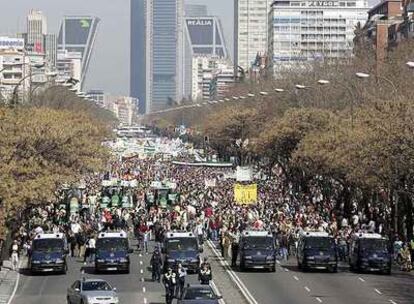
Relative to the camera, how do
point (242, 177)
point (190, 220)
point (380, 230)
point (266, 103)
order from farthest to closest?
point (266, 103) < point (242, 177) < point (190, 220) < point (380, 230)

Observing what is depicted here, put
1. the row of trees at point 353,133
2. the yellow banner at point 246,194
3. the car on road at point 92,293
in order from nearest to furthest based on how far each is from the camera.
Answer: the car on road at point 92,293 < the row of trees at point 353,133 < the yellow banner at point 246,194

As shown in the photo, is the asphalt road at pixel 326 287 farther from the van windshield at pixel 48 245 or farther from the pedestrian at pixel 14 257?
the pedestrian at pixel 14 257

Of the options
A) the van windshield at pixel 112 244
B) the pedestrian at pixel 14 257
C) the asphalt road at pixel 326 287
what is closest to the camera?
the asphalt road at pixel 326 287

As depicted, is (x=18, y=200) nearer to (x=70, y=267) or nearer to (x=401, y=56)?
(x=70, y=267)

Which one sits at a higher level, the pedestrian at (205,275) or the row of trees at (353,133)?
the row of trees at (353,133)

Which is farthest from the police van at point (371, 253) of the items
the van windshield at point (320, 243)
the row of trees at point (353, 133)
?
the row of trees at point (353, 133)

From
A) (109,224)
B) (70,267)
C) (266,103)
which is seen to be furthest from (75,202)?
(266,103)

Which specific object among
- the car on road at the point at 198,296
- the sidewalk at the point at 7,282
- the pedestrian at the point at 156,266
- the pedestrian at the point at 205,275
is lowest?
the sidewalk at the point at 7,282
